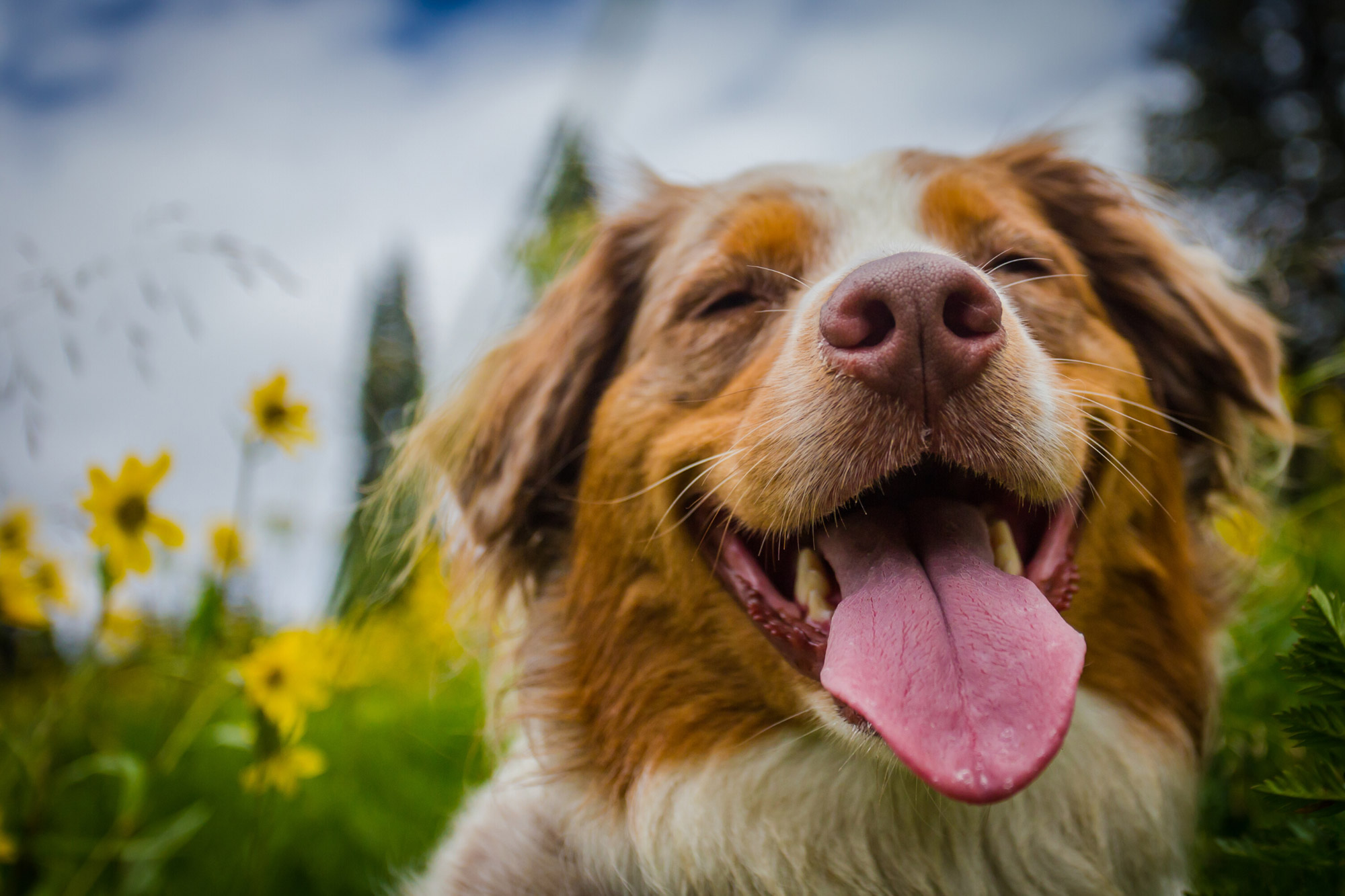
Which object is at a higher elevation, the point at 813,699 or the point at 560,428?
the point at 560,428

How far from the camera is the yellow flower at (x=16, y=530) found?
232 cm

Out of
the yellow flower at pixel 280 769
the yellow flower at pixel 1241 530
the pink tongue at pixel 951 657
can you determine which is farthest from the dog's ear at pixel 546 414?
the yellow flower at pixel 1241 530

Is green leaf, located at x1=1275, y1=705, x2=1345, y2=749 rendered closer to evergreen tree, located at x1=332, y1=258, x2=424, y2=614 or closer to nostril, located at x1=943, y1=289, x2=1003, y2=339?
nostril, located at x1=943, y1=289, x2=1003, y2=339

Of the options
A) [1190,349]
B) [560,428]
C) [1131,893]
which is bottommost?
[1131,893]

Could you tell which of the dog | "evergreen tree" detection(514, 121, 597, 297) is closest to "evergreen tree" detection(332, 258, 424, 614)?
the dog

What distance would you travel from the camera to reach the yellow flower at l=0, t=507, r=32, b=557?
232 centimetres

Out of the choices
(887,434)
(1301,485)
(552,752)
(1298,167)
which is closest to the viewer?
(887,434)

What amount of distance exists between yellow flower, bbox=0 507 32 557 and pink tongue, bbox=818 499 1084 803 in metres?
2.09

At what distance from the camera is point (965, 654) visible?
5.34ft

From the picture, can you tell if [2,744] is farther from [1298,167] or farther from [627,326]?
[1298,167]

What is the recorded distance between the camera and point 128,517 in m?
2.02

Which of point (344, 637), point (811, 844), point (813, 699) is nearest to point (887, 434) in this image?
point (813, 699)

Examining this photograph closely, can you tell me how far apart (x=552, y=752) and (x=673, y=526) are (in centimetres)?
69

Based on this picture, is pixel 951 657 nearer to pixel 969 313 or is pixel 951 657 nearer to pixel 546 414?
pixel 969 313
